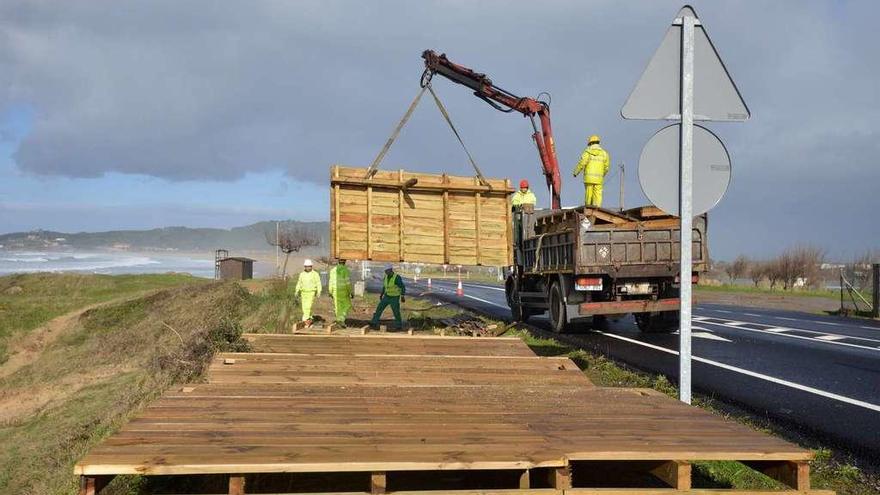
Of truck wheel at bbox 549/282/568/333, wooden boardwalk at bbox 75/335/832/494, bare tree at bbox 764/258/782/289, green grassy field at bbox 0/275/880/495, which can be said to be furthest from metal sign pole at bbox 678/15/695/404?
bare tree at bbox 764/258/782/289

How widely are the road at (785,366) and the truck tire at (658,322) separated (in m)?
0.29

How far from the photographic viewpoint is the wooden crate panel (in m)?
11.2

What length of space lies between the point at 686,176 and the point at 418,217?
6.96 metres

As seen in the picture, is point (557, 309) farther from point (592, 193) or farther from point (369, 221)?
point (369, 221)

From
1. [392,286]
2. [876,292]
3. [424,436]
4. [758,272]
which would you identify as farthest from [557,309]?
[758,272]

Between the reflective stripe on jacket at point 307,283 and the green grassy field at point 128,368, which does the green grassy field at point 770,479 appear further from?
the reflective stripe on jacket at point 307,283

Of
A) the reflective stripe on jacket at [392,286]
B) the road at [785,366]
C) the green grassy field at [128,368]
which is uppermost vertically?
the reflective stripe on jacket at [392,286]

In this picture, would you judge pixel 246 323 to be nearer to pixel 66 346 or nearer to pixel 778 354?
pixel 66 346

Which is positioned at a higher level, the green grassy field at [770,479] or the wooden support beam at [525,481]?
the wooden support beam at [525,481]

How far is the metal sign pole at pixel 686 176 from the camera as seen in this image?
473cm

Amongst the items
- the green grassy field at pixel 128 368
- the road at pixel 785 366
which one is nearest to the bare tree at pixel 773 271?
the green grassy field at pixel 128 368

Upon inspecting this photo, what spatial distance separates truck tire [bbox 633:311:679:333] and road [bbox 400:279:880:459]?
294 millimetres

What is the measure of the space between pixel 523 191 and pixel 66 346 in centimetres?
1870

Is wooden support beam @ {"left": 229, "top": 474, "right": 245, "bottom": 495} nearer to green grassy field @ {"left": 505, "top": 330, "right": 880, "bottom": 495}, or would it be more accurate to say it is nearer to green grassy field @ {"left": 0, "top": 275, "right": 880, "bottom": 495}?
green grassy field @ {"left": 0, "top": 275, "right": 880, "bottom": 495}
